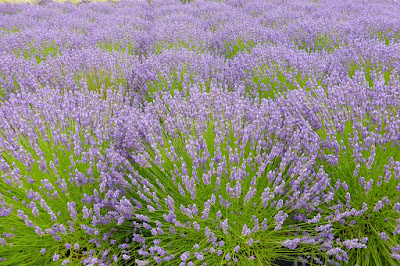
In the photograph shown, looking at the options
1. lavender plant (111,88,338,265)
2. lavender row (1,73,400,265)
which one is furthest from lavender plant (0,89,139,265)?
lavender plant (111,88,338,265)

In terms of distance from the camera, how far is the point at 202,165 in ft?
5.59

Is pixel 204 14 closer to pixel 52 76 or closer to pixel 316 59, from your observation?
pixel 316 59

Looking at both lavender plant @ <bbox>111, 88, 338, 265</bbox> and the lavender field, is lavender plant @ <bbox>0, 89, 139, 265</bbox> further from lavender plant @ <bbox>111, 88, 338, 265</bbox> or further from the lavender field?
lavender plant @ <bbox>111, 88, 338, 265</bbox>

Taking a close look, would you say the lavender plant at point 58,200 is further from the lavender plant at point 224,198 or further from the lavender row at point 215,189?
the lavender plant at point 224,198

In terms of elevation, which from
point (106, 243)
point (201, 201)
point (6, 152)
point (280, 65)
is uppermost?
point (280, 65)

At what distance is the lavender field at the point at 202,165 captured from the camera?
1.50 m

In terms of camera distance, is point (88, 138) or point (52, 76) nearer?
point (88, 138)

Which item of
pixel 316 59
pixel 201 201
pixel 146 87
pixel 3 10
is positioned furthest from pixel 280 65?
pixel 3 10

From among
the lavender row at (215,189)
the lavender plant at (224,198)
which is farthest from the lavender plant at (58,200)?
the lavender plant at (224,198)

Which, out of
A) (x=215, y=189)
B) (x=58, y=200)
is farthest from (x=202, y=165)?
(x=58, y=200)

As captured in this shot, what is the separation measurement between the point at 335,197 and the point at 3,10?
9183mm

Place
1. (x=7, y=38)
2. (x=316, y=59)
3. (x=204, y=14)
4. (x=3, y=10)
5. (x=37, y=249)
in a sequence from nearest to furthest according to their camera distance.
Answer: (x=37, y=249) < (x=316, y=59) < (x=7, y=38) < (x=204, y=14) < (x=3, y=10)

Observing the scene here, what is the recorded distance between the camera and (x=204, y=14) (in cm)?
610

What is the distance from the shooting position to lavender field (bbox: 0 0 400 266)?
150 centimetres
